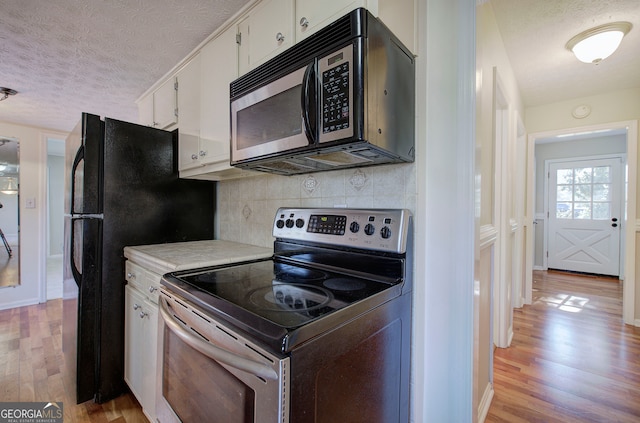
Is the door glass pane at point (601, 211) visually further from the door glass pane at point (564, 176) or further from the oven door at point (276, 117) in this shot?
the oven door at point (276, 117)

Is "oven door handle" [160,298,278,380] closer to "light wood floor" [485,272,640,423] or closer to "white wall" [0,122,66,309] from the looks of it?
"light wood floor" [485,272,640,423]

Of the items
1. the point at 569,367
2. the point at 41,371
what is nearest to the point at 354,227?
the point at 569,367

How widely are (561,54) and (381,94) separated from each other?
2281 mm

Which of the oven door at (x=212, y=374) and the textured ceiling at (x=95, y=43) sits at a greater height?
the textured ceiling at (x=95, y=43)

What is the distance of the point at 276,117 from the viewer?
1097mm

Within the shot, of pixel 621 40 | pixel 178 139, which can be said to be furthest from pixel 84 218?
pixel 621 40

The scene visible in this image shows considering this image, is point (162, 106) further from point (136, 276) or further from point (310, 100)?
point (310, 100)

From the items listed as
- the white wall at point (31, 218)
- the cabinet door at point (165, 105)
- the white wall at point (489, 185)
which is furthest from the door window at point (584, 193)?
the white wall at point (31, 218)

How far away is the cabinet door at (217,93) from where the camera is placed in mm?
1497

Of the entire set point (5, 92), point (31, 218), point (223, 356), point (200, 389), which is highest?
point (5, 92)

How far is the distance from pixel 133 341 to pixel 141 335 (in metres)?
0.15

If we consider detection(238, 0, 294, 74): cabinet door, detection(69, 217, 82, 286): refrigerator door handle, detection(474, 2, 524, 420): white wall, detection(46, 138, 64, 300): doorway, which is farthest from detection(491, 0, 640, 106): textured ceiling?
detection(46, 138, 64, 300): doorway

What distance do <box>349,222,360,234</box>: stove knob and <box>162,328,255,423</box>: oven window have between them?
672 mm

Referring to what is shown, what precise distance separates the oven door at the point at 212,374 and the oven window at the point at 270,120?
69 centimetres
